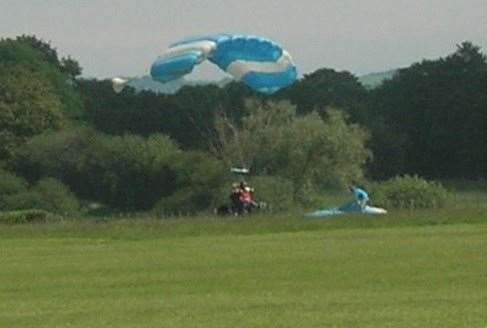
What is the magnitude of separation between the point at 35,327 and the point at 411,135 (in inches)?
3169

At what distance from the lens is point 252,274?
1733 centimetres

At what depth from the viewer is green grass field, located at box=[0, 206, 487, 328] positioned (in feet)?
41.0

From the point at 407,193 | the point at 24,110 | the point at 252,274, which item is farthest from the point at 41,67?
the point at 252,274

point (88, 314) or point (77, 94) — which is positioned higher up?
point (77, 94)

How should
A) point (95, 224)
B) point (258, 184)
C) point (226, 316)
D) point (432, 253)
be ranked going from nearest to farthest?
point (226, 316) → point (432, 253) → point (95, 224) → point (258, 184)

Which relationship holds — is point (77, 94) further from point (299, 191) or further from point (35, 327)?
point (35, 327)

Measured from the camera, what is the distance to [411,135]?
9175 cm

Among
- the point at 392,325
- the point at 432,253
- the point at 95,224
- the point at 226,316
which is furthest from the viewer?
the point at 95,224

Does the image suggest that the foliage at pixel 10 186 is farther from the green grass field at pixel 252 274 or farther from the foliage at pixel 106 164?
the green grass field at pixel 252 274

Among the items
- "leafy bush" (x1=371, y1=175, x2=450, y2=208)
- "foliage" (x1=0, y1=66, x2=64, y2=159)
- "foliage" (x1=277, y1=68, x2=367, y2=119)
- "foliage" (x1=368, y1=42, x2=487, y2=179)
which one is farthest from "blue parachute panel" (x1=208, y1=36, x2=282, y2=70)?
"foliage" (x1=277, y1=68, x2=367, y2=119)

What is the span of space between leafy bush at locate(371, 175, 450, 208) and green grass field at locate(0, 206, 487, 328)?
16334 mm

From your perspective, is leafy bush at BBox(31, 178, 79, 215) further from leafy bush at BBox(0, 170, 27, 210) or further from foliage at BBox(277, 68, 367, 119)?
foliage at BBox(277, 68, 367, 119)

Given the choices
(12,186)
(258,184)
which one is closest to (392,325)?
(258,184)

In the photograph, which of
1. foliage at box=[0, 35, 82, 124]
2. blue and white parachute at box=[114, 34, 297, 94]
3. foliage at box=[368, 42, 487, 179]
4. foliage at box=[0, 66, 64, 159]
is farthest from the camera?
foliage at box=[0, 35, 82, 124]
